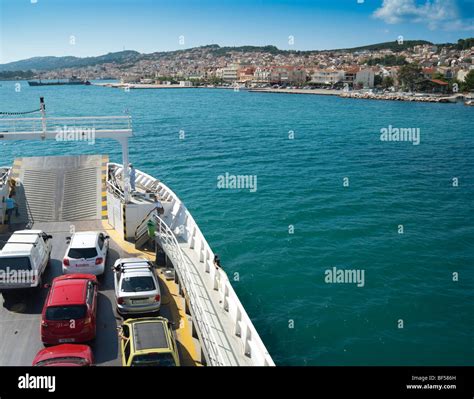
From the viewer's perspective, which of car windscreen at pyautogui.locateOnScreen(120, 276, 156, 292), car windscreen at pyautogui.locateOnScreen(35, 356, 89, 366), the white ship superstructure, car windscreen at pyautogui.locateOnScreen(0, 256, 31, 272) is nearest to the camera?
car windscreen at pyautogui.locateOnScreen(35, 356, 89, 366)

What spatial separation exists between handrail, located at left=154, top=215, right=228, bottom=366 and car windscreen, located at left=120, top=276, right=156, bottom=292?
909mm

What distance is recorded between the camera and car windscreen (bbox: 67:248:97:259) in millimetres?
12492

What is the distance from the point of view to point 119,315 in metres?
10.9

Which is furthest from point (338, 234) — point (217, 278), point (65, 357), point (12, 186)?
point (65, 357)

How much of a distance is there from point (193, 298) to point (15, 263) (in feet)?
15.1

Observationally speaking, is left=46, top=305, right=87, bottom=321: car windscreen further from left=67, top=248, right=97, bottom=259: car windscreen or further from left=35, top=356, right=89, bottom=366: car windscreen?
left=67, top=248, right=97, bottom=259: car windscreen

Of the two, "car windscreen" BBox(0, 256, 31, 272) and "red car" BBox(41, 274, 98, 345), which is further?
"car windscreen" BBox(0, 256, 31, 272)

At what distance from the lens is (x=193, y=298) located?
10.7 m

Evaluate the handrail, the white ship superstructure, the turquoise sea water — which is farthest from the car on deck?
the turquoise sea water

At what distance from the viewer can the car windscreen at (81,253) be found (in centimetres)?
1249

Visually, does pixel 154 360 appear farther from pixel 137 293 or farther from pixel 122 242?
pixel 122 242

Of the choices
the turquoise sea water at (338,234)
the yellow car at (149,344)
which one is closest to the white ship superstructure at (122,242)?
the yellow car at (149,344)
